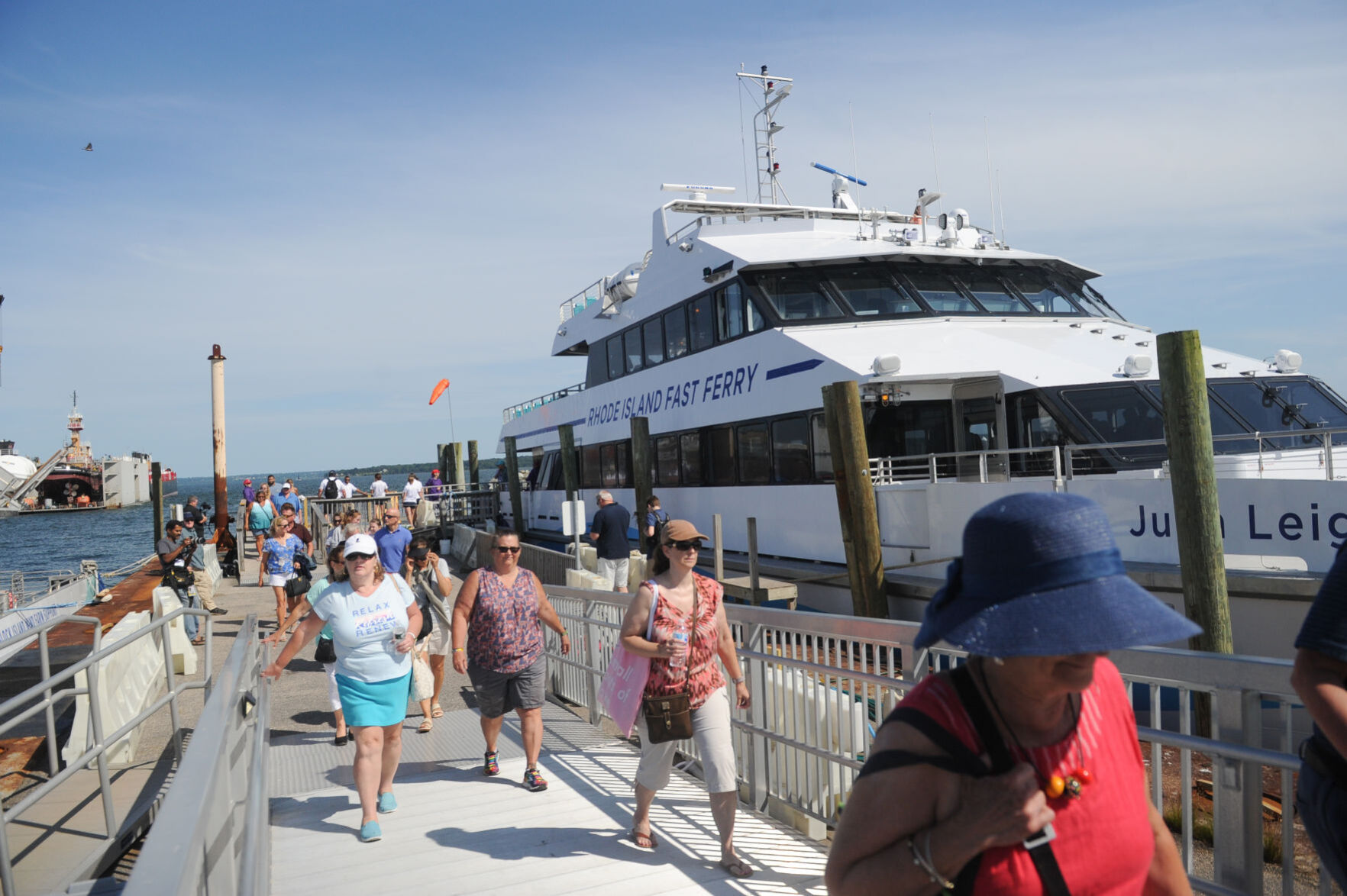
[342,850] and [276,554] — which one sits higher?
[276,554]

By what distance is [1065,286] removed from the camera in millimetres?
14031

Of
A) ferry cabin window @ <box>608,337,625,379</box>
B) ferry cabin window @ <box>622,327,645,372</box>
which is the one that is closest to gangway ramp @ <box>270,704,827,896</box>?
ferry cabin window @ <box>622,327,645,372</box>

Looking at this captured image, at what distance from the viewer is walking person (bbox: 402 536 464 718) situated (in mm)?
8141

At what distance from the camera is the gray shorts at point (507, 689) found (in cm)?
579

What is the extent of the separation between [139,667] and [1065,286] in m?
12.4

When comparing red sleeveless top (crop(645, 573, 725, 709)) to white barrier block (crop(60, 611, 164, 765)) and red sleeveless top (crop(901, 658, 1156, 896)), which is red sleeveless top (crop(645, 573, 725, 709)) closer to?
red sleeveless top (crop(901, 658, 1156, 896))

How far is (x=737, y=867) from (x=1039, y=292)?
11.3 metres

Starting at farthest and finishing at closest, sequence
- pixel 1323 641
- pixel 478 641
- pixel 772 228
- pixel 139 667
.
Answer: pixel 772 228, pixel 139 667, pixel 478 641, pixel 1323 641

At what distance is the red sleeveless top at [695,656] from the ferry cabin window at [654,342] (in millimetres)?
12561

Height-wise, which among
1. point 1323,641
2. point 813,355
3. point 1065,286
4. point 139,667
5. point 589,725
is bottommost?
point 589,725

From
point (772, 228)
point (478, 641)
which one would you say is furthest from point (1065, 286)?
point (478, 641)

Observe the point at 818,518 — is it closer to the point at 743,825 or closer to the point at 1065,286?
the point at 1065,286

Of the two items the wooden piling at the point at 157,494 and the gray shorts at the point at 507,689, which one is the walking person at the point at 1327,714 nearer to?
the gray shorts at the point at 507,689

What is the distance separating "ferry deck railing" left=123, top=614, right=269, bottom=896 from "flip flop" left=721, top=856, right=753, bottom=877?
172 cm
